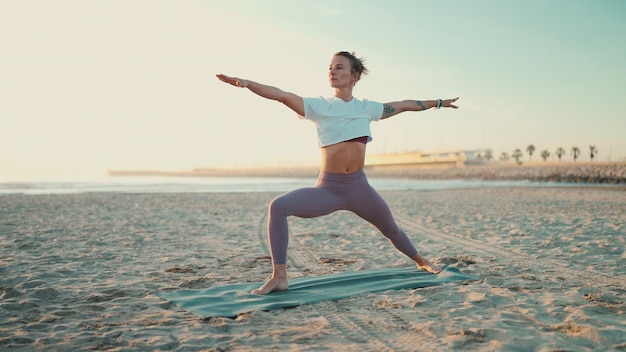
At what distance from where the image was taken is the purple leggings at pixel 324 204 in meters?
3.86

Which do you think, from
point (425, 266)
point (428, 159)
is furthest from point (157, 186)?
point (428, 159)

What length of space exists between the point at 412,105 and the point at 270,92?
1.60 metres

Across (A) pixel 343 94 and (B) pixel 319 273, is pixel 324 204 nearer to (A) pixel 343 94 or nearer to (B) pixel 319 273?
(A) pixel 343 94

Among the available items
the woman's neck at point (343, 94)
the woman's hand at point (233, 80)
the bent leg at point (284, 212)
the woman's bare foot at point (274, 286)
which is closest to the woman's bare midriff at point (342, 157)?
the bent leg at point (284, 212)

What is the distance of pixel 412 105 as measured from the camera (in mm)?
4461

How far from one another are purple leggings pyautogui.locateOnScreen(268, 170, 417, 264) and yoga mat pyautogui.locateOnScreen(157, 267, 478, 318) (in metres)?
0.39

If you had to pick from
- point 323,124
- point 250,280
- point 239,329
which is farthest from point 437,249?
point 239,329

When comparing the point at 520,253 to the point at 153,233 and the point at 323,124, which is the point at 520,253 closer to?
the point at 323,124

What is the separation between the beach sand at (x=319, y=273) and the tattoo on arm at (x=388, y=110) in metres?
1.67

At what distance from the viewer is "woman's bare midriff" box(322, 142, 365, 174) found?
398cm

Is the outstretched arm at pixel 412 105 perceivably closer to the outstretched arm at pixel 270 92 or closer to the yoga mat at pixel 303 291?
the outstretched arm at pixel 270 92

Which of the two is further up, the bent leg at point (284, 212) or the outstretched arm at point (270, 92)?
the outstretched arm at point (270, 92)

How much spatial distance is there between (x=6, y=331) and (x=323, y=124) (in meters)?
2.79

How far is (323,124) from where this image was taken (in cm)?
391
